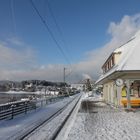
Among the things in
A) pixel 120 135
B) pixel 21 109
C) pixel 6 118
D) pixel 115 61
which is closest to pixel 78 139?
pixel 120 135

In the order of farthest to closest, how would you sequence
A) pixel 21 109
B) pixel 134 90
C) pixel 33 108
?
pixel 134 90, pixel 33 108, pixel 21 109

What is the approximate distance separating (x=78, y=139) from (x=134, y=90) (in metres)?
17.2

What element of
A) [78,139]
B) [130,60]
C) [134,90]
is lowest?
[78,139]

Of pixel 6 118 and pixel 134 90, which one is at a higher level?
pixel 134 90

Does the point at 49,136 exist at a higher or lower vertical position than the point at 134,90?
lower

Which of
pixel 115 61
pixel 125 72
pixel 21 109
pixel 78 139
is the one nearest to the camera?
pixel 78 139

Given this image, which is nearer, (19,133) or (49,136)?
(49,136)

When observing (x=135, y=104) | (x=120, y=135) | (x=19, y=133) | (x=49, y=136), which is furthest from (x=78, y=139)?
(x=135, y=104)

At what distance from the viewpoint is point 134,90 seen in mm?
26203

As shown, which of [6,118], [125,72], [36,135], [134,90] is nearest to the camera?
[36,135]

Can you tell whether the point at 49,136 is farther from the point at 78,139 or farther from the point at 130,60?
the point at 130,60

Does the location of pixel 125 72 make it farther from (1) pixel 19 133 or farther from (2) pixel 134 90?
Answer: (1) pixel 19 133

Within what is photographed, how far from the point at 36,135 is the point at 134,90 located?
56.2ft

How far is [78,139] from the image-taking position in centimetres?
1020
